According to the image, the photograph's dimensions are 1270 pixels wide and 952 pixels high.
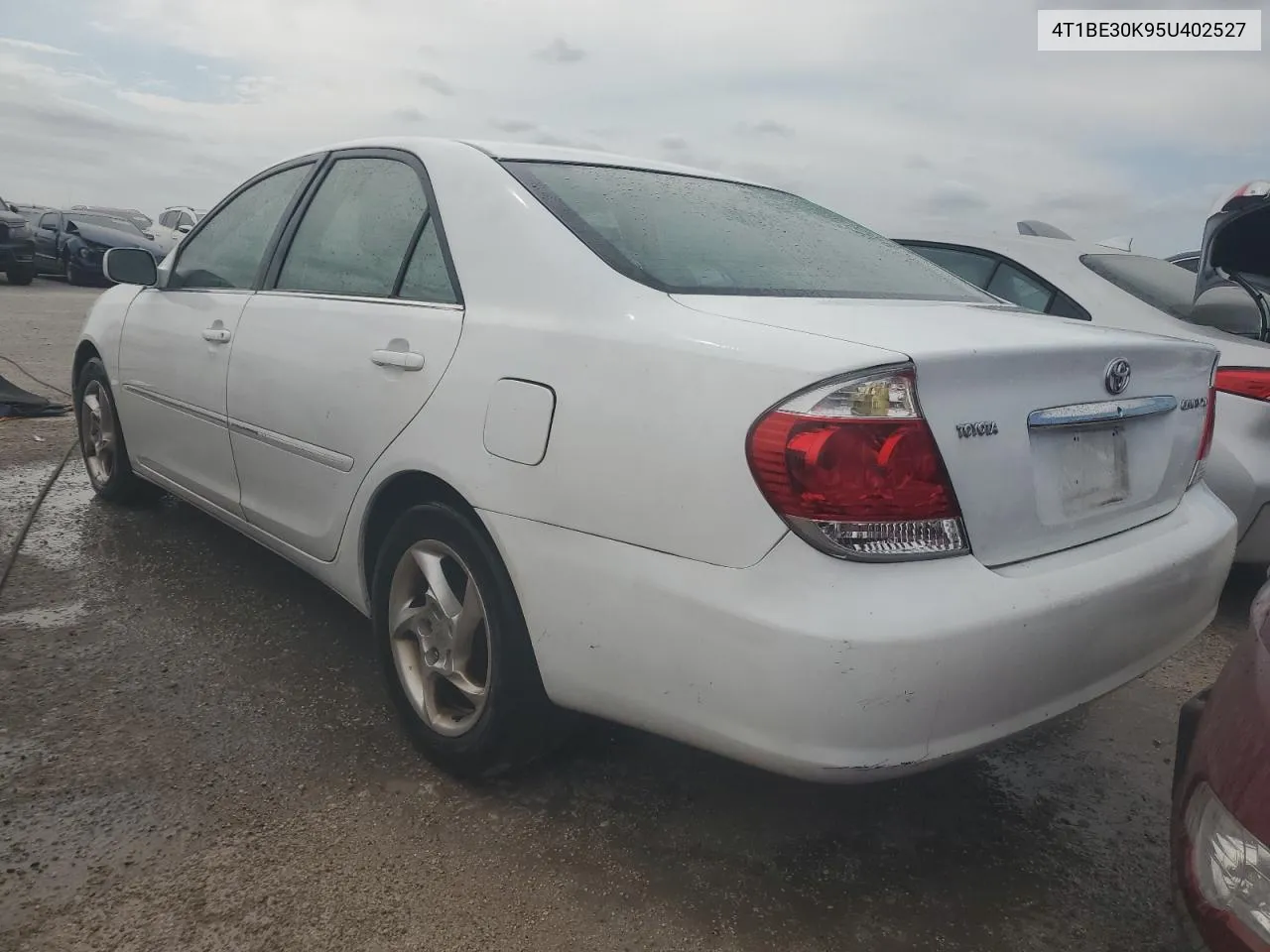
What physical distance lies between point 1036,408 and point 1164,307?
262cm

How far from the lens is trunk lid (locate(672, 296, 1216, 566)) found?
1797 mm

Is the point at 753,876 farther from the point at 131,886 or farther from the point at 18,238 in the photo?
the point at 18,238

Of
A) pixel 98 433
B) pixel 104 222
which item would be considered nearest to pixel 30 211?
pixel 104 222

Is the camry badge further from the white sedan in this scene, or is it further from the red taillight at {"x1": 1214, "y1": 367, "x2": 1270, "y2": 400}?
the red taillight at {"x1": 1214, "y1": 367, "x2": 1270, "y2": 400}

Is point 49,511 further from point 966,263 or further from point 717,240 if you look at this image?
point 966,263

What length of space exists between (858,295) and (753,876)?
1.28m

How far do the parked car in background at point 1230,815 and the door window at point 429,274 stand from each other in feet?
5.64

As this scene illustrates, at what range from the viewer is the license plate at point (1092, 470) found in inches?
78.4

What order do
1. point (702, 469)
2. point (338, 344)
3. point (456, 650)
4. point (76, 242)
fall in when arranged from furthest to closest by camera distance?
point (76, 242) < point (338, 344) < point (456, 650) < point (702, 469)

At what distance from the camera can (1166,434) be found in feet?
7.48

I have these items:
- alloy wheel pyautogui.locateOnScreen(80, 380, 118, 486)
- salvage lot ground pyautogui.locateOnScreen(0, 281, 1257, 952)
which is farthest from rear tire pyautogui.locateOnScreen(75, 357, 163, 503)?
salvage lot ground pyautogui.locateOnScreen(0, 281, 1257, 952)

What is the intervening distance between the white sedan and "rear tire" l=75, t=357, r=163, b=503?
5.34ft

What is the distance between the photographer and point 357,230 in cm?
290

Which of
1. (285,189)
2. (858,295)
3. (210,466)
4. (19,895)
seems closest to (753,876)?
(858,295)
